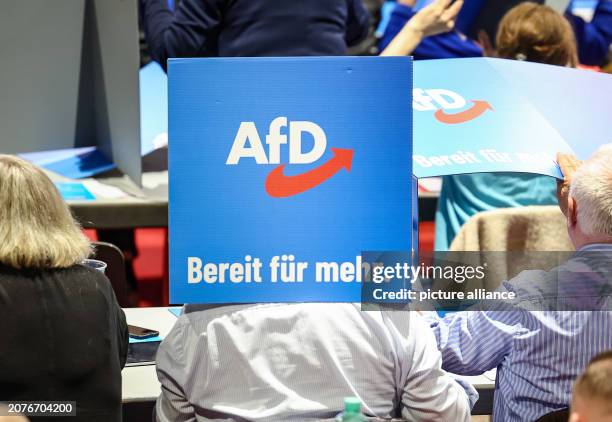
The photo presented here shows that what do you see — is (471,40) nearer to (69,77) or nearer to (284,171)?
(69,77)

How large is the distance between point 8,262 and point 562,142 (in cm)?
129

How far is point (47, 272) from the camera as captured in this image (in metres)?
1.91

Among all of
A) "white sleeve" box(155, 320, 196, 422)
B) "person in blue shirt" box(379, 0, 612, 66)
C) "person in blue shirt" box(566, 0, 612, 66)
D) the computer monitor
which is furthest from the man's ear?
"person in blue shirt" box(566, 0, 612, 66)

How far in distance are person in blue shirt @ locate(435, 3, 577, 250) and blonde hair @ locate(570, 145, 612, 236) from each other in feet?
4.71

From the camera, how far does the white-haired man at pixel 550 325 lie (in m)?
1.90

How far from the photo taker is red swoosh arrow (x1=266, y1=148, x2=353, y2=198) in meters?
1.76

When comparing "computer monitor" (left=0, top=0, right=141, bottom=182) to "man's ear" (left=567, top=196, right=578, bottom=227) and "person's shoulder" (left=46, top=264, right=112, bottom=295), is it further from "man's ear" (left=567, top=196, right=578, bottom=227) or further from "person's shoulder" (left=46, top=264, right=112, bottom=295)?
"man's ear" (left=567, top=196, right=578, bottom=227)

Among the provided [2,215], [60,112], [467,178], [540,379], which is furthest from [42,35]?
[540,379]

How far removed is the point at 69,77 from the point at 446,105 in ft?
6.52

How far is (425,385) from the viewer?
1.80 meters

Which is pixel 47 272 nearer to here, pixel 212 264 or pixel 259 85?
pixel 212 264

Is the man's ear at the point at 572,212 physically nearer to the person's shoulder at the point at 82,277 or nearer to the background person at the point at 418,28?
the person's shoulder at the point at 82,277

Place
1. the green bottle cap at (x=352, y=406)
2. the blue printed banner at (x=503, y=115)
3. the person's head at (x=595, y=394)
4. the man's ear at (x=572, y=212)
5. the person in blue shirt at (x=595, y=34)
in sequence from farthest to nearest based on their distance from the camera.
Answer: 1. the person in blue shirt at (x=595, y=34)
2. the blue printed banner at (x=503, y=115)
3. the man's ear at (x=572, y=212)
4. the green bottle cap at (x=352, y=406)
5. the person's head at (x=595, y=394)

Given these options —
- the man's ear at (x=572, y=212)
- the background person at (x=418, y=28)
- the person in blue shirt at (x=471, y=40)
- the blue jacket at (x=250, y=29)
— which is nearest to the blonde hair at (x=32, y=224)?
the man's ear at (x=572, y=212)
